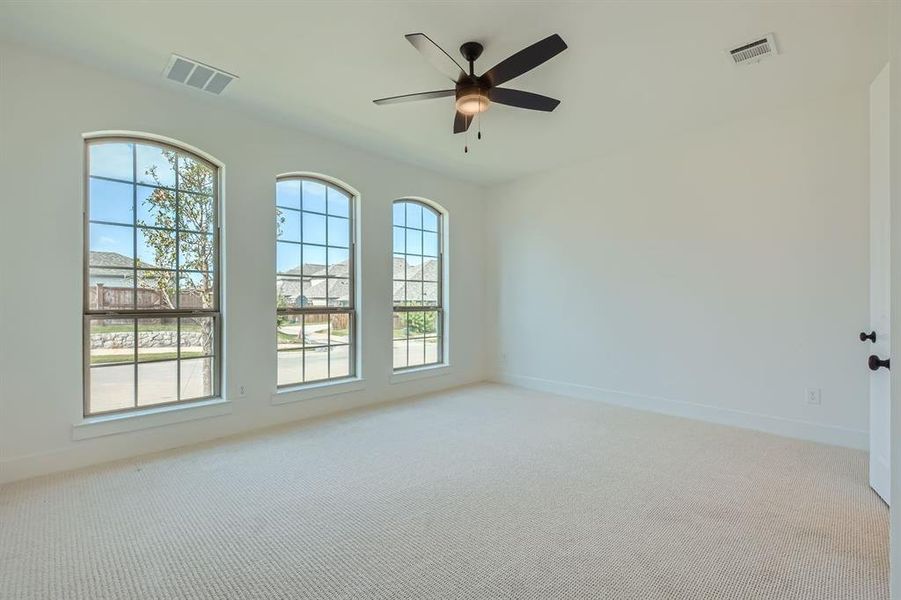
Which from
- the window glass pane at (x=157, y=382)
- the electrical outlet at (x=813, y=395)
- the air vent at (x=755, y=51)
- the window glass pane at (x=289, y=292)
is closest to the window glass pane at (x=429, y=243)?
the window glass pane at (x=289, y=292)

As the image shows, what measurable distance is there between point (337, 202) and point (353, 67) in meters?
1.80

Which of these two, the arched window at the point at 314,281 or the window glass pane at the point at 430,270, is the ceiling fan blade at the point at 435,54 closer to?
the arched window at the point at 314,281

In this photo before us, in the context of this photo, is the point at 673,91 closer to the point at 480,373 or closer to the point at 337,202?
the point at 337,202

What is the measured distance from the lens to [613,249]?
4758 millimetres

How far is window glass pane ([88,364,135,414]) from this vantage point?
3129mm

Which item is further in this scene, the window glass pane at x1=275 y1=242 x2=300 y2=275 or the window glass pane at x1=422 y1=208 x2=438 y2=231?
the window glass pane at x1=422 y1=208 x2=438 y2=231

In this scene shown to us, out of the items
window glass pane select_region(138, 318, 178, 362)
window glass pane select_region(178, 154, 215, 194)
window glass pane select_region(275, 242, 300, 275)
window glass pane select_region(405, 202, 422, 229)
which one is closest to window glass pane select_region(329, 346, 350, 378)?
window glass pane select_region(275, 242, 300, 275)

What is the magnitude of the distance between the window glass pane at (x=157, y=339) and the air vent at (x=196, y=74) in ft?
6.03

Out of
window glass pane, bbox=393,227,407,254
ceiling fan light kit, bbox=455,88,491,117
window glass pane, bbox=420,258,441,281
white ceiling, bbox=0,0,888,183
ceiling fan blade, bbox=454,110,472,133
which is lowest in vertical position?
window glass pane, bbox=420,258,441,281

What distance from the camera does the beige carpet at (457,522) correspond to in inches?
69.9

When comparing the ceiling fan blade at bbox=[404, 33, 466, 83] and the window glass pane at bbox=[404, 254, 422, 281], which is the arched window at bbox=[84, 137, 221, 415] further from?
the ceiling fan blade at bbox=[404, 33, 466, 83]

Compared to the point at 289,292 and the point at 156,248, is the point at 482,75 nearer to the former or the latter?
the point at 289,292

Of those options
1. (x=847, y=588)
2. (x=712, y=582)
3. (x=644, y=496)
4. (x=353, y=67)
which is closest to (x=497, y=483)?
(x=644, y=496)

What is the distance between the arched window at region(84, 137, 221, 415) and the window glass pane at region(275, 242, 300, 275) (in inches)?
21.3
